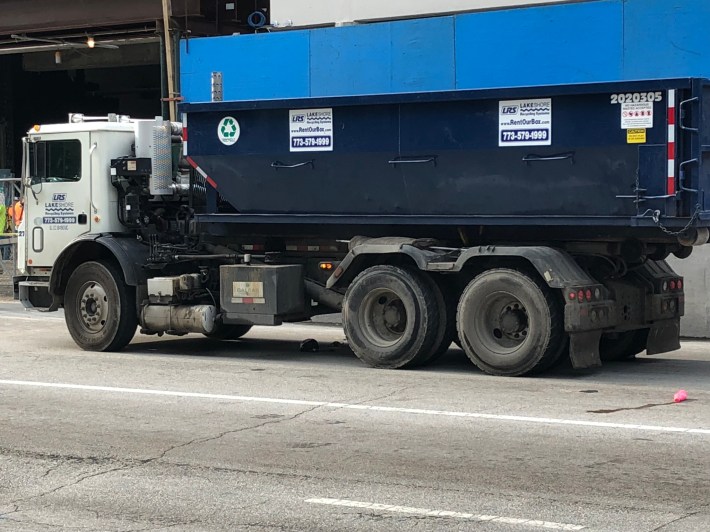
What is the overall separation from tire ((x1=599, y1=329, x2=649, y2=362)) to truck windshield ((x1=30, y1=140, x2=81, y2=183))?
6.35 m

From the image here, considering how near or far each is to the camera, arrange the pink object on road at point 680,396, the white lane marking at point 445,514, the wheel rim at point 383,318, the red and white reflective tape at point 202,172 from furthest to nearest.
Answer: the red and white reflective tape at point 202,172
the wheel rim at point 383,318
the pink object on road at point 680,396
the white lane marking at point 445,514

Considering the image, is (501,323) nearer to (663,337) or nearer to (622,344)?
(622,344)

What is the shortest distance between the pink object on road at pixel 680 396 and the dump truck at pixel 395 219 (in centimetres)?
121

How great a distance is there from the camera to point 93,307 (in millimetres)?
14133

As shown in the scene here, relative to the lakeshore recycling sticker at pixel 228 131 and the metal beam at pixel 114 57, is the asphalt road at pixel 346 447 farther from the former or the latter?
the metal beam at pixel 114 57

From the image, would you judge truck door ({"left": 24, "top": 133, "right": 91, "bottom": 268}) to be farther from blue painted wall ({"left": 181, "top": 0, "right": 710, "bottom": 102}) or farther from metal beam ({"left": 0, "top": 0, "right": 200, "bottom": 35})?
metal beam ({"left": 0, "top": 0, "right": 200, "bottom": 35})

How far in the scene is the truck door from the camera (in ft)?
47.1

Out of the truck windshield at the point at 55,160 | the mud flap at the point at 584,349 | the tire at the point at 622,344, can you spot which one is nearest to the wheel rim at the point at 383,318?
the mud flap at the point at 584,349

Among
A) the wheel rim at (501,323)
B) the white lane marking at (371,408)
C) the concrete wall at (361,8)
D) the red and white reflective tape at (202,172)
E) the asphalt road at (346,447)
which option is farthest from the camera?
the concrete wall at (361,8)

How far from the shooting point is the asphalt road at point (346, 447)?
6.73 meters

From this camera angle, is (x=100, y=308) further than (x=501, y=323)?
Yes

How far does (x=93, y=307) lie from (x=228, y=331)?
1.84 m

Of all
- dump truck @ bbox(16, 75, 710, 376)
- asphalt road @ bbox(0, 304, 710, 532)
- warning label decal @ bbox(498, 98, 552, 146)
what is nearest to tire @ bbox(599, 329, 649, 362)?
dump truck @ bbox(16, 75, 710, 376)

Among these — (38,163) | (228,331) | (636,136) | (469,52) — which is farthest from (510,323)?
(469,52)
